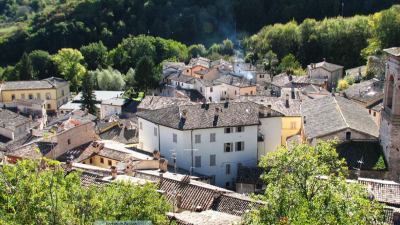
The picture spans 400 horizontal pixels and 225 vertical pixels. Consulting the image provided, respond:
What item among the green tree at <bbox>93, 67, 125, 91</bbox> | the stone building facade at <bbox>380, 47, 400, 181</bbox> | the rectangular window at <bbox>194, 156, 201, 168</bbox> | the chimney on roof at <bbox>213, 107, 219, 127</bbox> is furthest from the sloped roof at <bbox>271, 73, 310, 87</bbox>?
the stone building facade at <bbox>380, 47, 400, 181</bbox>

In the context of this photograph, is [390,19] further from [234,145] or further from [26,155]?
[26,155]

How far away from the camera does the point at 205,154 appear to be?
135 ft

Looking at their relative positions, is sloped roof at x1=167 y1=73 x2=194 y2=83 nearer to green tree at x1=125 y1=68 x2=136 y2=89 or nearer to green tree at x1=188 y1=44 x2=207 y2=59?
green tree at x1=125 y1=68 x2=136 y2=89

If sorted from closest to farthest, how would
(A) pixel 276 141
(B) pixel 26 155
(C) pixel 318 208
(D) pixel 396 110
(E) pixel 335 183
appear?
(C) pixel 318 208
(E) pixel 335 183
(D) pixel 396 110
(B) pixel 26 155
(A) pixel 276 141

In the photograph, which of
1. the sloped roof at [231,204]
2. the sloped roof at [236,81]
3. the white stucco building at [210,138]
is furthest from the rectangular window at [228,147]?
the sloped roof at [236,81]

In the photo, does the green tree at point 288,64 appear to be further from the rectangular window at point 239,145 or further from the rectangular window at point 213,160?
the rectangular window at point 213,160

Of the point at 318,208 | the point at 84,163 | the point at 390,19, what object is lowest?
the point at 84,163

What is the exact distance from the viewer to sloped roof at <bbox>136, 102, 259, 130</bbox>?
4100 centimetres

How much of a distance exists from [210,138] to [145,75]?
147 ft

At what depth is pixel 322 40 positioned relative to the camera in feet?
332

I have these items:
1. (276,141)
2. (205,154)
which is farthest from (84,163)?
(276,141)

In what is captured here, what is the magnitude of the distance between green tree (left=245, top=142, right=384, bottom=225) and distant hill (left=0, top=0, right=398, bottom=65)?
102 meters

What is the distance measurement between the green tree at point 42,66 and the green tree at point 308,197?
9281cm

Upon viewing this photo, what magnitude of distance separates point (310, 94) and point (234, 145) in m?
28.7
